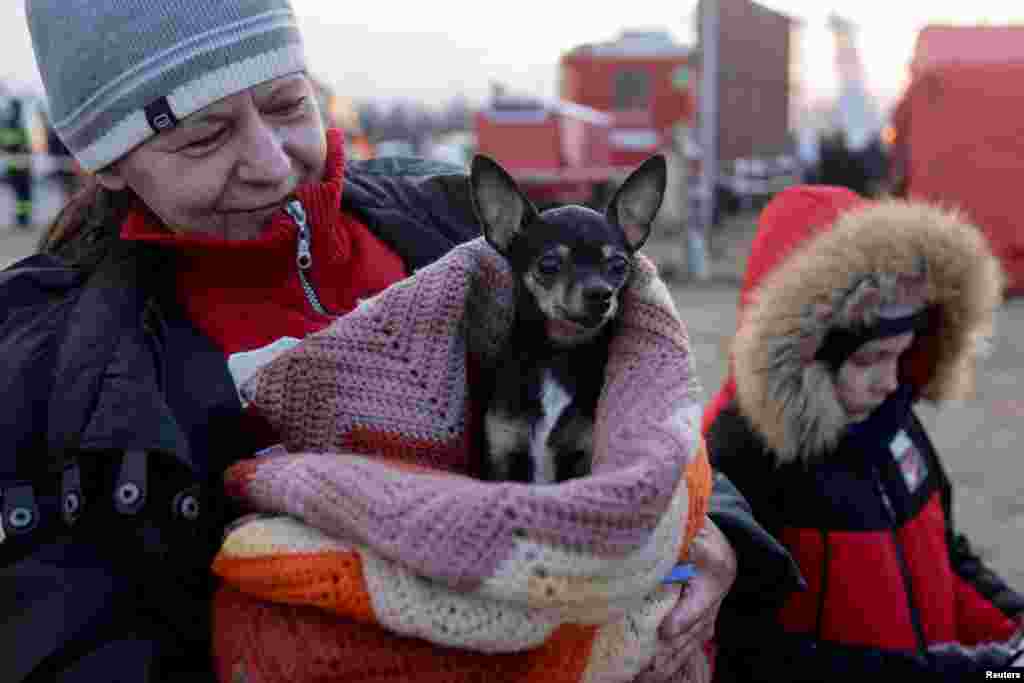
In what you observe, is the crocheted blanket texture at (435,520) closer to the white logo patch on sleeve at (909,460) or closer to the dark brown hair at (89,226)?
the dark brown hair at (89,226)

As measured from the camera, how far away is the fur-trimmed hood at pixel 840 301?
88.9 inches

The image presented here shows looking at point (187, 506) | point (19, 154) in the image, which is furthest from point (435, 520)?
point (19, 154)

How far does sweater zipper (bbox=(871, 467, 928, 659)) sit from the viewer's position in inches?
86.4

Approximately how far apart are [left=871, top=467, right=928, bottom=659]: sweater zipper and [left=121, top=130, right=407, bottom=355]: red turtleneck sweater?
4.25 ft

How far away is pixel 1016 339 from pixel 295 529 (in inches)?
269

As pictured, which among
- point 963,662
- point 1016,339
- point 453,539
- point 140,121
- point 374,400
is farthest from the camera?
point 1016,339

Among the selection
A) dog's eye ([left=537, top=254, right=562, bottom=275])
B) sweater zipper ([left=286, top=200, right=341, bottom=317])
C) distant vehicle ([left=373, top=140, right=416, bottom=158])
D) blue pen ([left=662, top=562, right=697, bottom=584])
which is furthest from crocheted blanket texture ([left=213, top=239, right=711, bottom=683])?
distant vehicle ([left=373, top=140, right=416, bottom=158])

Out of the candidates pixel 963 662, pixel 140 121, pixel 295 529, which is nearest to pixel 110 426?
pixel 295 529

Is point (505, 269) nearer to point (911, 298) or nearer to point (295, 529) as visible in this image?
point (295, 529)

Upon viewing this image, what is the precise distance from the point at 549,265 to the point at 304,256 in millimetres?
449

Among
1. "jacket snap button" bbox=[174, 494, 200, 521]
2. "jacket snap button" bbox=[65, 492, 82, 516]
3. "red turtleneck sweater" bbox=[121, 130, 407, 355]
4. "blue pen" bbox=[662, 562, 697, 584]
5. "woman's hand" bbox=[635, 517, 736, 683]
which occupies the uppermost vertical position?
"red turtleneck sweater" bbox=[121, 130, 407, 355]

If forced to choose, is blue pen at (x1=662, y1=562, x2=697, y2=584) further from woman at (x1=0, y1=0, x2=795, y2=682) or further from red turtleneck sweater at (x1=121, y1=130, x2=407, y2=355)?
red turtleneck sweater at (x1=121, y1=130, x2=407, y2=355)

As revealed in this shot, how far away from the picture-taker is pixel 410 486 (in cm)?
119

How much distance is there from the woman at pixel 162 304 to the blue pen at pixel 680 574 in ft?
0.16
